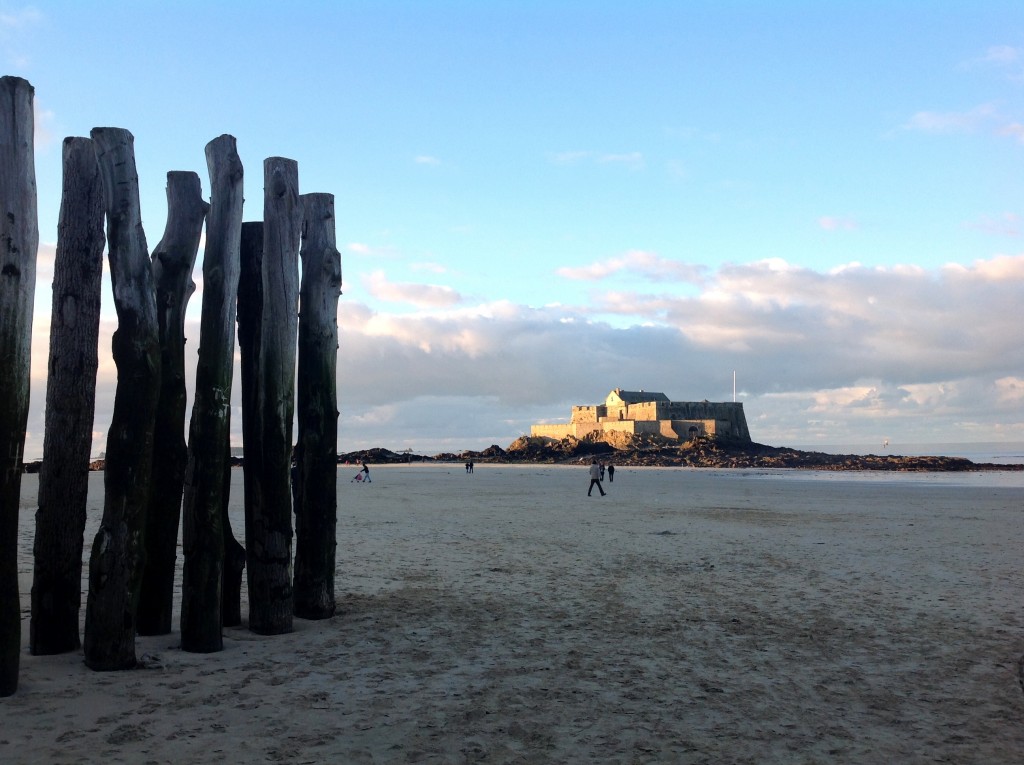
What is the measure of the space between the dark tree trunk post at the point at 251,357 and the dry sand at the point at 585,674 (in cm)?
117

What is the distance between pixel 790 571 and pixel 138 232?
873 cm

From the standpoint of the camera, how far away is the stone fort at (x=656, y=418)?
243 feet

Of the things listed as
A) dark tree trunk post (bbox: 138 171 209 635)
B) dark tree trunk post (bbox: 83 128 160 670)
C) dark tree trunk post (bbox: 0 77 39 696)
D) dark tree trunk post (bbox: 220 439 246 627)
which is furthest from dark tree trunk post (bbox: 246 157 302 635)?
dark tree trunk post (bbox: 0 77 39 696)

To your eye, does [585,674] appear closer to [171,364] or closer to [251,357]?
[251,357]

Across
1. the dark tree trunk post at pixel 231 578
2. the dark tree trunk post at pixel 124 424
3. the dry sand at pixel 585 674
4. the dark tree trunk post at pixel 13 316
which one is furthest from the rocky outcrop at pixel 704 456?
the dark tree trunk post at pixel 13 316

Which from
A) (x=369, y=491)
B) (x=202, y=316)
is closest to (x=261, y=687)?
(x=202, y=316)

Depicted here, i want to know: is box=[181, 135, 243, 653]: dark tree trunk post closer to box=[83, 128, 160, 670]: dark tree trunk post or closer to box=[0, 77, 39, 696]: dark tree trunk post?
box=[83, 128, 160, 670]: dark tree trunk post

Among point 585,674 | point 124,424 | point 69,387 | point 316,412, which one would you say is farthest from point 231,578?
point 585,674

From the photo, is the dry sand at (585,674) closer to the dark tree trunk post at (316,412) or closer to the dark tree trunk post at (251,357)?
the dark tree trunk post at (316,412)

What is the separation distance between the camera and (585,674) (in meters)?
5.64

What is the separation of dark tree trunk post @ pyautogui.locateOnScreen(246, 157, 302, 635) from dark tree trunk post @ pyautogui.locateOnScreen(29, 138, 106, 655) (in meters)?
1.35

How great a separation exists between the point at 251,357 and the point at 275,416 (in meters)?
0.60

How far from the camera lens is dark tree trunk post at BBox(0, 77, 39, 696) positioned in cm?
480

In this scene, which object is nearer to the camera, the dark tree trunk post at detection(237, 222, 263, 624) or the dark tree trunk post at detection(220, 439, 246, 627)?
the dark tree trunk post at detection(237, 222, 263, 624)
